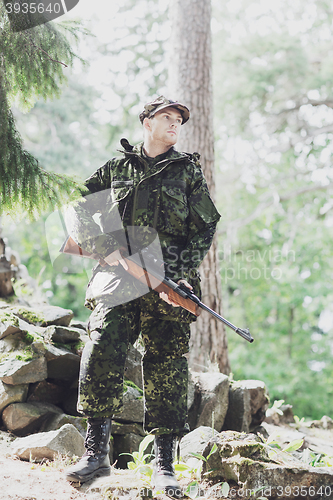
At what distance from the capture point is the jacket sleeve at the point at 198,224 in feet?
9.13

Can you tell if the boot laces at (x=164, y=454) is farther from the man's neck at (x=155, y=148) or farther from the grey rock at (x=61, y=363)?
the man's neck at (x=155, y=148)

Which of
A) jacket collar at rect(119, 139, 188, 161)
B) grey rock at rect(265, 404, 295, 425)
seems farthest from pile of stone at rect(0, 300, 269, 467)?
jacket collar at rect(119, 139, 188, 161)

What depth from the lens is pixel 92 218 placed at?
2.86 m

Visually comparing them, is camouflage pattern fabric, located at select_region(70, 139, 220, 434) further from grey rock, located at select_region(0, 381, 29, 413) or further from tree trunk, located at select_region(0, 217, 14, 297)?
tree trunk, located at select_region(0, 217, 14, 297)

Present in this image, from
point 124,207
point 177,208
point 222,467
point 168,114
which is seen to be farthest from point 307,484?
point 168,114

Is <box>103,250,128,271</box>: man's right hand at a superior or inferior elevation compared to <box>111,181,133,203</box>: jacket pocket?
inferior

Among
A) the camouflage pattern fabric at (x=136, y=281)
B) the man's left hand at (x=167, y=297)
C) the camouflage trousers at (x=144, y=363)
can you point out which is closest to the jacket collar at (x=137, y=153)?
the camouflage pattern fabric at (x=136, y=281)

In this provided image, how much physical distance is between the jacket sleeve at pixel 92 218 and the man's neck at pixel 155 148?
0.31 m

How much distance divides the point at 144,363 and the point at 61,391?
1.47m

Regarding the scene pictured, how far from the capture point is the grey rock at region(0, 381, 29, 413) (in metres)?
3.35

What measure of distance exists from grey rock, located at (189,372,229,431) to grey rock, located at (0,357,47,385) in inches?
58.2

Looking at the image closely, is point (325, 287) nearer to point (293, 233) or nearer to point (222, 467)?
point (293, 233)

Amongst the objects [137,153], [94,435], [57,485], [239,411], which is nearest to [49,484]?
[57,485]

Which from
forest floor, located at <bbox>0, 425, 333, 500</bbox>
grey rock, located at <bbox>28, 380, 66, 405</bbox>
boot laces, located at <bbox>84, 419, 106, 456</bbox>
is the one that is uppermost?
boot laces, located at <bbox>84, 419, 106, 456</bbox>
